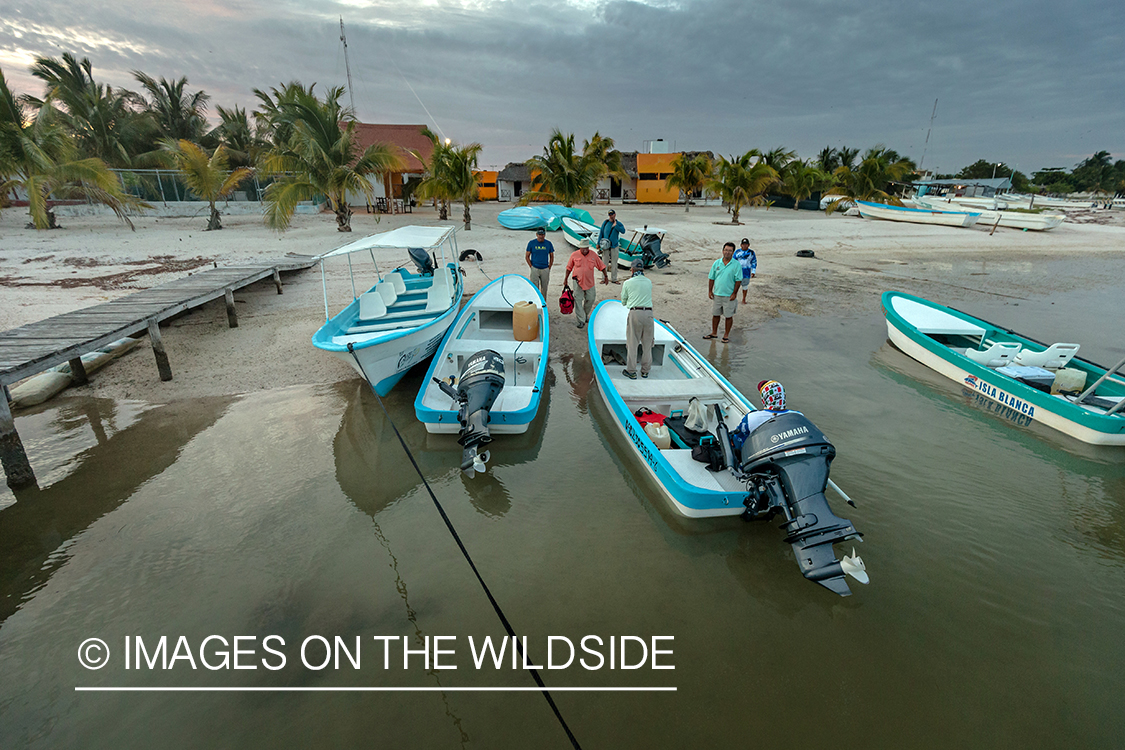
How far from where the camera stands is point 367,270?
15773 mm

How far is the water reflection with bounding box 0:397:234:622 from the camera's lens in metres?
4.51

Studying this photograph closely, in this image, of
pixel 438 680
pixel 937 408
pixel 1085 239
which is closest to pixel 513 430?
pixel 438 680

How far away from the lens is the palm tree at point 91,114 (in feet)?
88.6

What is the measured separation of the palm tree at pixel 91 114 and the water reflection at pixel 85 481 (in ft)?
105

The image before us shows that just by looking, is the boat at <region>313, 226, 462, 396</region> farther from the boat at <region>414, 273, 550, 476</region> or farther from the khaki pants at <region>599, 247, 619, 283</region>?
the khaki pants at <region>599, 247, 619, 283</region>

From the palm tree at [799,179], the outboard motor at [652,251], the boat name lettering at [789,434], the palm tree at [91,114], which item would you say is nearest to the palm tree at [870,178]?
the palm tree at [799,179]

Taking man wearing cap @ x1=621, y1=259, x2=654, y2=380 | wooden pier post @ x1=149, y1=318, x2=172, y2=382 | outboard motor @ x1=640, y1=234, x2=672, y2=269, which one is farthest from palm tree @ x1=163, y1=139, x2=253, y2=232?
man wearing cap @ x1=621, y1=259, x2=654, y2=380

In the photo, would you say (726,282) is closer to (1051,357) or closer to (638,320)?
(638,320)

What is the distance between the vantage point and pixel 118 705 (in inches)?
132

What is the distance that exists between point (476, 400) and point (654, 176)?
42.6m

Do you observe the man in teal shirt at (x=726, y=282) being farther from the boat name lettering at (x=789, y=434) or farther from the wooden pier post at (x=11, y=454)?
the wooden pier post at (x=11, y=454)

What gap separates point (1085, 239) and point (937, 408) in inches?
1286

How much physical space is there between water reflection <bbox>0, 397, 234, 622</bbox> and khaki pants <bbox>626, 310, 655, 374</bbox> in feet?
20.9

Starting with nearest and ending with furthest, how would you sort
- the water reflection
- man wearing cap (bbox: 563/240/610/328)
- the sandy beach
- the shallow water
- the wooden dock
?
the shallow water → the water reflection → the wooden dock → the sandy beach → man wearing cap (bbox: 563/240/610/328)
